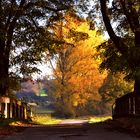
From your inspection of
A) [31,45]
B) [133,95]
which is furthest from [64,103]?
[133,95]

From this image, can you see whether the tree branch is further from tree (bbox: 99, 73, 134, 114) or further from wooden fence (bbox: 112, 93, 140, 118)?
tree (bbox: 99, 73, 134, 114)

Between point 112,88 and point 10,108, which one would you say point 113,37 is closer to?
point 10,108

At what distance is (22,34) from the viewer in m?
25.5

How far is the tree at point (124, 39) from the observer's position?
19.3m

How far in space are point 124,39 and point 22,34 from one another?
5.62 meters

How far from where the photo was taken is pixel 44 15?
1048 inches

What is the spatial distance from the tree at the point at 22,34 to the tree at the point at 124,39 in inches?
162

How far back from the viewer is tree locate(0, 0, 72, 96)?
24.5m

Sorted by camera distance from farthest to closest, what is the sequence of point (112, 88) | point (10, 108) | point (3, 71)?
point (112, 88) → point (3, 71) → point (10, 108)

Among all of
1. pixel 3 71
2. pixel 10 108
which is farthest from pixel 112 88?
pixel 10 108

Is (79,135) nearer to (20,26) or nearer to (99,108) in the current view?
(20,26)

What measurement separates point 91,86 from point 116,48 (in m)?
35.6

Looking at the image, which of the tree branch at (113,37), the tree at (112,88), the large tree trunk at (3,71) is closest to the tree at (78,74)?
the tree at (112,88)

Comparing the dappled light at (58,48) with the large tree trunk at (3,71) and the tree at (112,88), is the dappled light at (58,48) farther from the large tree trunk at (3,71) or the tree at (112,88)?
the tree at (112,88)
